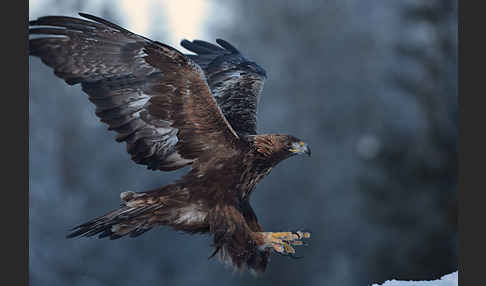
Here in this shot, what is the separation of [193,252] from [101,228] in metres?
1.63

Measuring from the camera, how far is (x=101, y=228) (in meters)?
3.22

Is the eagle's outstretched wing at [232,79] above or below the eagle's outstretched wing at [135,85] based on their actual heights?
above

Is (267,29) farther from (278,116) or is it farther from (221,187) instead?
(221,187)

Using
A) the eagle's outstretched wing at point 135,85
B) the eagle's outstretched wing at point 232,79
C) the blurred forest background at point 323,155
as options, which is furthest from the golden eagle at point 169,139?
the blurred forest background at point 323,155

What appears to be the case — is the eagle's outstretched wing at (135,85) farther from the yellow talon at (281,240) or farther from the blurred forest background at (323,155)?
the blurred forest background at (323,155)

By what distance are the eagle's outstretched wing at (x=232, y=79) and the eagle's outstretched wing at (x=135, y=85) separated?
21.0 inches

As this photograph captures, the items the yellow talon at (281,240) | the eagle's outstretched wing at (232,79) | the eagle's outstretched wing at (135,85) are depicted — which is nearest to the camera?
the eagle's outstretched wing at (135,85)

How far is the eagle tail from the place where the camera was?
Answer: 10.6 ft

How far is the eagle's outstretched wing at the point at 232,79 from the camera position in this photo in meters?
3.84

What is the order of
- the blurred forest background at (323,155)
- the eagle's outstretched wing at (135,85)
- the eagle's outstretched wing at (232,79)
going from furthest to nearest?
the blurred forest background at (323,155)
the eagle's outstretched wing at (232,79)
the eagle's outstretched wing at (135,85)

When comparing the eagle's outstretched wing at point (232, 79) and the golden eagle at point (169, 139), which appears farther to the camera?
the eagle's outstretched wing at point (232, 79)

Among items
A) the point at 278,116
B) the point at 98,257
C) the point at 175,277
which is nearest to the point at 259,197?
the point at 278,116

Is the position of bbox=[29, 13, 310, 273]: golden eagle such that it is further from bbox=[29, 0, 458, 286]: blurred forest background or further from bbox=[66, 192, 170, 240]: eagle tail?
bbox=[29, 0, 458, 286]: blurred forest background

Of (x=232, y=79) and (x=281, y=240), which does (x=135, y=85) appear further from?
(x=281, y=240)
